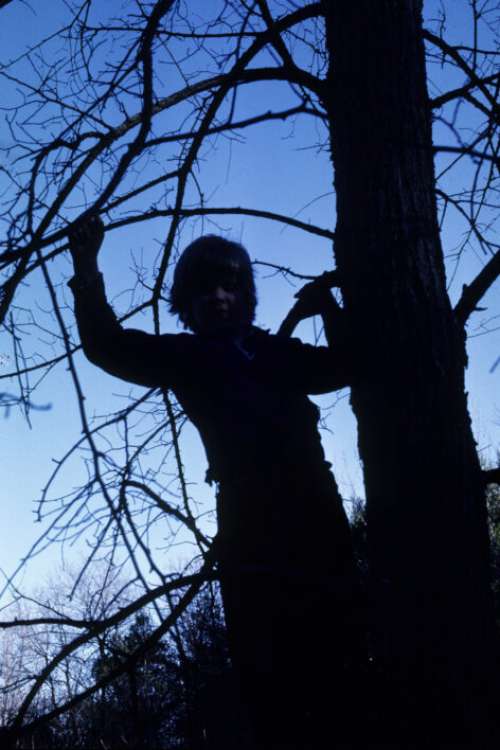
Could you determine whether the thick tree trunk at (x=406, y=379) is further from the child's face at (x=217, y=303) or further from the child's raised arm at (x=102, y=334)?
the child's raised arm at (x=102, y=334)

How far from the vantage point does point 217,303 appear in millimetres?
2184

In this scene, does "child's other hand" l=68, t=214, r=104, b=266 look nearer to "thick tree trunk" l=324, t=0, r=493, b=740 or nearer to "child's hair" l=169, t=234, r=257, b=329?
"child's hair" l=169, t=234, r=257, b=329

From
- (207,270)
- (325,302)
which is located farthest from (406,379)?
(207,270)

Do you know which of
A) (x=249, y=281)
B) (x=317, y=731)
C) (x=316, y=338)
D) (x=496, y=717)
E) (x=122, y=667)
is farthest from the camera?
(x=316, y=338)

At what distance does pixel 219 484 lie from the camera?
6.11 ft

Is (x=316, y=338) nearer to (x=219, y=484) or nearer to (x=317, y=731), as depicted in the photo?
(x=219, y=484)

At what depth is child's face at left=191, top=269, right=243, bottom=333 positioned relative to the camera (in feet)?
7.14

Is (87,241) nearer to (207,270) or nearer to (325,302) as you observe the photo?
(207,270)

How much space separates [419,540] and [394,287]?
649 mm

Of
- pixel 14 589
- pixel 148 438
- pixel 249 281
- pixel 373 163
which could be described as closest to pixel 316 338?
pixel 249 281

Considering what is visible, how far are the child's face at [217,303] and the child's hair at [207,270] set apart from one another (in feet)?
0.05

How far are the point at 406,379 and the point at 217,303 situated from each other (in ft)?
2.65

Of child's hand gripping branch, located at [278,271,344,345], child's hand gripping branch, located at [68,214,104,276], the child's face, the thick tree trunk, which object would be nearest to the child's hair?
the child's face

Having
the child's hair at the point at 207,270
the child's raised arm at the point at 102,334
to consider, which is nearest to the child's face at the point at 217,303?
the child's hair at the point at 207,270
